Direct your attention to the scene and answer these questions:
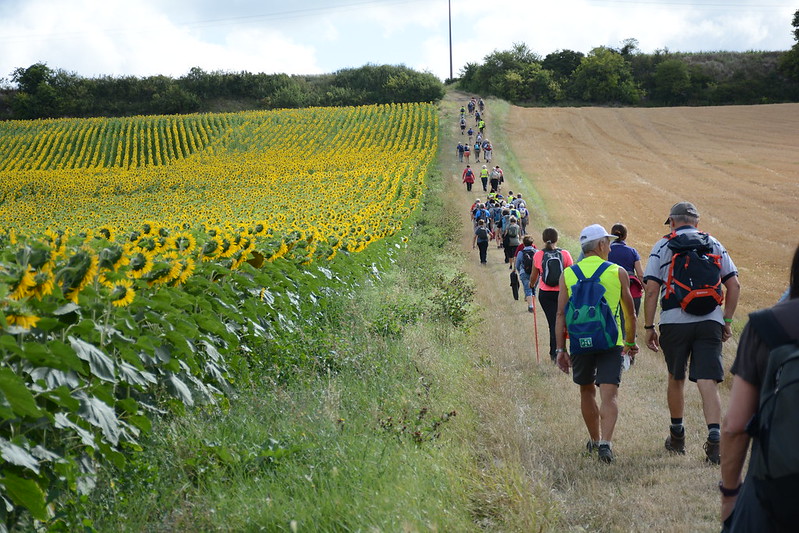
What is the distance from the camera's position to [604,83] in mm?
78000

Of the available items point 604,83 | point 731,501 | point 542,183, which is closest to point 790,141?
point 542,183

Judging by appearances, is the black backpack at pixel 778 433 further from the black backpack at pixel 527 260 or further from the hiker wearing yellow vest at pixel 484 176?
the hiker wearing yellow vest at pixel 484 176

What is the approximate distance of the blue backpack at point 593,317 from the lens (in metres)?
6.09

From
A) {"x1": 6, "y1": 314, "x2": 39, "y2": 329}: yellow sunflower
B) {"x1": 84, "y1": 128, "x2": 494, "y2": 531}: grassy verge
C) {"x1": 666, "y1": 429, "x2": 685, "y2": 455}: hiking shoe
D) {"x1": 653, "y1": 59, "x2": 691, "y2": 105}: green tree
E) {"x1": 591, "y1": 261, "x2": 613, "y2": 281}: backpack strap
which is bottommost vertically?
{"x1": 666, "y1": 429, "x2": 685, "y2": 455}: hiking shoe

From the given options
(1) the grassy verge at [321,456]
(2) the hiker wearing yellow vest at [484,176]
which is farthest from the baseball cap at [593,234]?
(2) the hiker wearing yellow vest at [484,176]

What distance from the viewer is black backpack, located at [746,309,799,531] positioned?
7.75 feet

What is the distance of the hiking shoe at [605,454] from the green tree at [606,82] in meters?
76.7

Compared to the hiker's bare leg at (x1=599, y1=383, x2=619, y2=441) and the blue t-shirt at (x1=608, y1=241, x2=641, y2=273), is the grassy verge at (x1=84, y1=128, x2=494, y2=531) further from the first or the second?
the blue t-shirt at (x1=608, y1=241, x2=641, y2=273)

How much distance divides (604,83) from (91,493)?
3126 inches

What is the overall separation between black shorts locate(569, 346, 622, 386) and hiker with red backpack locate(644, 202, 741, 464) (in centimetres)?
42

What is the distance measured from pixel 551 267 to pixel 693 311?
3.49m

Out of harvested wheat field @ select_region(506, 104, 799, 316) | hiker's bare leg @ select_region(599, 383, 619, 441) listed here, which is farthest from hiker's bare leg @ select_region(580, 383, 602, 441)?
harvested wheat field @ select_region(506, 104, 799, 316)

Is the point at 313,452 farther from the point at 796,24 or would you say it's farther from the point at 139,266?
the point at 796,24

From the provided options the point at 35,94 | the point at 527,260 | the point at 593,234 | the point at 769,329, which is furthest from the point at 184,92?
the point at 769,329
